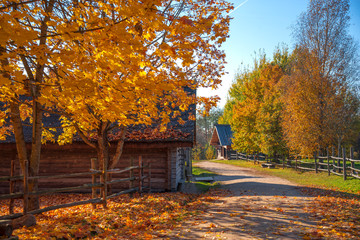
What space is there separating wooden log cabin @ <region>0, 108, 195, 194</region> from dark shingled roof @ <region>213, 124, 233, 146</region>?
24.3m

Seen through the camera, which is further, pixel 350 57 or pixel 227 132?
pixel 227 132

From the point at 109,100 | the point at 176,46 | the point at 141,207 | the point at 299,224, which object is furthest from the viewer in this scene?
the point at 141,207

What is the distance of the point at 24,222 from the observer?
6137 mm

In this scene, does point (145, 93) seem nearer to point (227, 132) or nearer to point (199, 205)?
point (199, 205)

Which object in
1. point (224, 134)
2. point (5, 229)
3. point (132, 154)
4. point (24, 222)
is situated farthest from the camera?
point (224, 134)

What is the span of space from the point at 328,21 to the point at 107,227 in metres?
20.1

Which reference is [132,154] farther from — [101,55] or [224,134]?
[224,134]

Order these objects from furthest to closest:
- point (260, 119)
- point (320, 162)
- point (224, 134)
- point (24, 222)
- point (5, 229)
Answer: point (224, 134), point (260, 119), point (320, 162), point (24, 222), point (5, 229)

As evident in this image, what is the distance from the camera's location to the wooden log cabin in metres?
12.5

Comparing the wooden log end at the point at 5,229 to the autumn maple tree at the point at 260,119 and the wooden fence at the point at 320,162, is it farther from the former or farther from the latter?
the autumn maple tree at the point at 260,119

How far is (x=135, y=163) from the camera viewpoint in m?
13.5

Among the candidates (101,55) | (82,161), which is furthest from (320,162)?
(101,55)

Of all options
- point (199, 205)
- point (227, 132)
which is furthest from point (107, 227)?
point (227, 132)

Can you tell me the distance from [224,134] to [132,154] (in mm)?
27201
